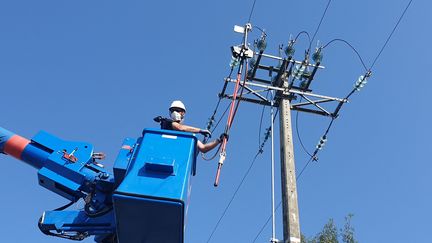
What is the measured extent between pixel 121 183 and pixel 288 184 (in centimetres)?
386

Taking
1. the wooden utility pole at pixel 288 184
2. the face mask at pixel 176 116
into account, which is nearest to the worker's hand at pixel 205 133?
the face mask at pixel 176 116

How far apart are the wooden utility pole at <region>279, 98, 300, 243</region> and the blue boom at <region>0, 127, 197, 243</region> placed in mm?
2541

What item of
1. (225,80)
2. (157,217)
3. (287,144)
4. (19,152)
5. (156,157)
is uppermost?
(225,80)

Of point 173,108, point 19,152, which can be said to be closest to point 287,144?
point 173,108

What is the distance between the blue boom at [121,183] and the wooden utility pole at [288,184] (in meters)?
2.54

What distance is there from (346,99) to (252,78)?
1821mm

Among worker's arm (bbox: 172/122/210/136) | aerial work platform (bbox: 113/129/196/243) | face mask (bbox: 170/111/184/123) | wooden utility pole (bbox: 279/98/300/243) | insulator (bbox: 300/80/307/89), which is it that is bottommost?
aerial work platform (bbox: 113/129/196/243)

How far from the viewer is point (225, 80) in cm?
868

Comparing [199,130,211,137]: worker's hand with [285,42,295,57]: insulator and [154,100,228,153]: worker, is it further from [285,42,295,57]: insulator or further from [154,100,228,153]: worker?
[285,42,295,57]: insulator

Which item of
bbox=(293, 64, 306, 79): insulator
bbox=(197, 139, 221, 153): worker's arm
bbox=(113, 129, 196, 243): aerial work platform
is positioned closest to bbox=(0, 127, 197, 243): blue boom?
bbox=(113, 129, 196, 243): aerial work platform

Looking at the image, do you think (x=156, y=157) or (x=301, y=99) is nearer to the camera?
(x=156, y=157)

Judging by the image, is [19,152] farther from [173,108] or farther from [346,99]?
[346,99]

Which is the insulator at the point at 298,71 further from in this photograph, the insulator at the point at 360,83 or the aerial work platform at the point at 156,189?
the aerial work platform at the point at 156,189

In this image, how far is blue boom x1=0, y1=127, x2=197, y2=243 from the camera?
3.12m
